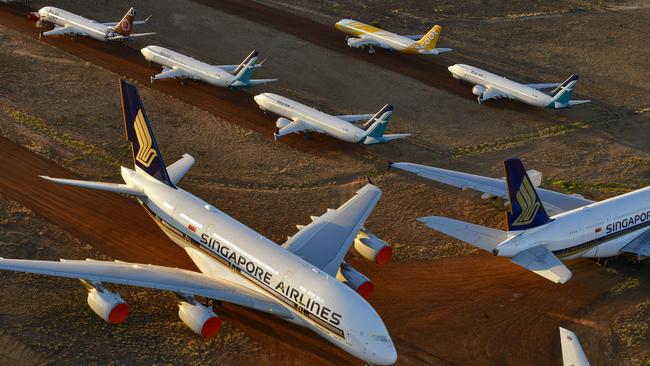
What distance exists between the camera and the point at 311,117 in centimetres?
6694

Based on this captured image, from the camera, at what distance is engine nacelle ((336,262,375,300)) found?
44.0 metres

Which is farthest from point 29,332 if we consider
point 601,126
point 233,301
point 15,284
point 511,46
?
point 511,46

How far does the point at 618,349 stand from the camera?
144 ft

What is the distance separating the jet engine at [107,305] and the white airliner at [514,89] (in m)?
47.7

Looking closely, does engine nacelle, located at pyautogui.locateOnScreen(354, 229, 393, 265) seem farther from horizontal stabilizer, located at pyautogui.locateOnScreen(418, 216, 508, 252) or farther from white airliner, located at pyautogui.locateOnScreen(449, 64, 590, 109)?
white airliner, located at pyautogui.locateOnScreen(449, 64, 590, 109)

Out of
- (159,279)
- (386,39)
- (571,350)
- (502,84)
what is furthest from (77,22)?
(571,350)

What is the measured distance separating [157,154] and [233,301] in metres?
11.8

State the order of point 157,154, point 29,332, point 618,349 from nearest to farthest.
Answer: point 29,332, point 618,349, point 157,154

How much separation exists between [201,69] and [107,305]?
38.3m

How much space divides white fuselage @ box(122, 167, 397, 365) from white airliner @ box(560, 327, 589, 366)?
401 inches

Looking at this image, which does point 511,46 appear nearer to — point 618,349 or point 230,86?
point 230,86

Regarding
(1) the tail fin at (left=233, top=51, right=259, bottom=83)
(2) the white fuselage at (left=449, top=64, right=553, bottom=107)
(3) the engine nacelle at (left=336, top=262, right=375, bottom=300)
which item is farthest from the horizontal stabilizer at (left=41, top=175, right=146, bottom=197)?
(2) the white fuselage at (left=449, top=64, right=553, bottom=107)

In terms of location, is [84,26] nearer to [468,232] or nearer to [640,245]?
[468,232]

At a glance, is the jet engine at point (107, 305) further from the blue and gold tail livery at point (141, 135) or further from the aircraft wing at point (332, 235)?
the aircraft wing at point (332, 235)
